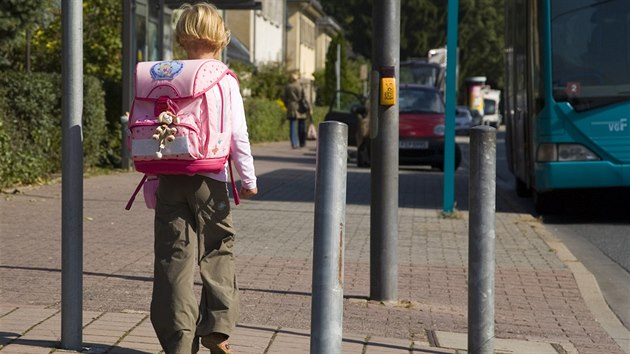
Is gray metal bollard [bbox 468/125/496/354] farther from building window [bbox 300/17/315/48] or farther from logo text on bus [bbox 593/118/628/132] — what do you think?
building window [bbox 300/17/315/48]

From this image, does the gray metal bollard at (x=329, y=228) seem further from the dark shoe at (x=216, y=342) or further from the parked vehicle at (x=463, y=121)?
the parked vehicle at (x=463, y=121)

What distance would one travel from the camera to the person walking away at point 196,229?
5.25 metres

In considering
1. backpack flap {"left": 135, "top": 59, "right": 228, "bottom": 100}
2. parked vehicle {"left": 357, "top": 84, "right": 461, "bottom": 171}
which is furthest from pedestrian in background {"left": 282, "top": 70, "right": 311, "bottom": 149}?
backpack flap {"left": 135, "top": 59, "right": 228, "bottom": 100}

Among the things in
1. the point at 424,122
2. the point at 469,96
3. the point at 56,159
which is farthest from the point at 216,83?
the point at 469,96

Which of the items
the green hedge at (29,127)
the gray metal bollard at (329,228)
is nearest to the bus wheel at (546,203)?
the green hedge at (29,127)

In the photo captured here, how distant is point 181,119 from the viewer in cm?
512

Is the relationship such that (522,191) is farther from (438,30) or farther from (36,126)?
(438,30)

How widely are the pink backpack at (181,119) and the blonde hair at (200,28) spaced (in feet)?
0.33

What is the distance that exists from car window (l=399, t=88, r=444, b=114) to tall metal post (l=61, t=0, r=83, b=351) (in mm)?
18755

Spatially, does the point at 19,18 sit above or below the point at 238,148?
above

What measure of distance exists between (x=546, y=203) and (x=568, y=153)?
113 cm

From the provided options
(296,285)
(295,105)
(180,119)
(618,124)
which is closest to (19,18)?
(618,124)

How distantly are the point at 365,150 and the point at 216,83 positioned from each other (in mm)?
18972

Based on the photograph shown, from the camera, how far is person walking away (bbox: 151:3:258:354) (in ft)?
Answer: 17.2
